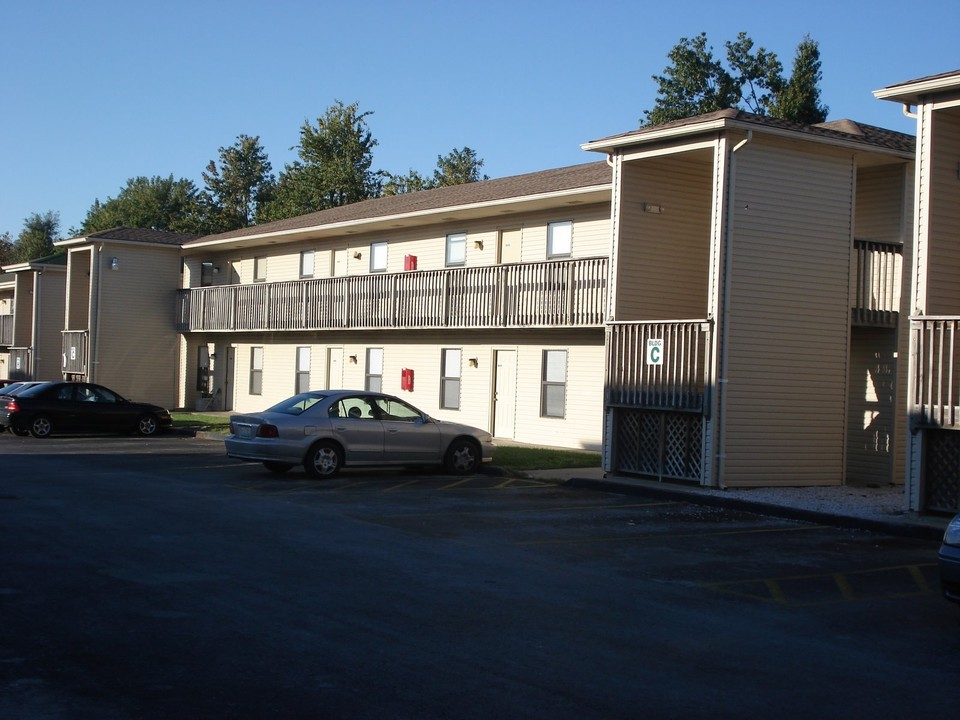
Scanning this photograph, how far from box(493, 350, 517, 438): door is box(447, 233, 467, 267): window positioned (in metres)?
2.96

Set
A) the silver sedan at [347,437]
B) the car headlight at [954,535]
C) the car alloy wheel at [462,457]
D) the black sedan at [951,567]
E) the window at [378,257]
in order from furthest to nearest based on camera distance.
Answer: the window at [378,257] → the car alloy wheel at [462,457] → the silver sedan at [347,437] → the car headlight at [954,535] → the black sedan at [951,567]

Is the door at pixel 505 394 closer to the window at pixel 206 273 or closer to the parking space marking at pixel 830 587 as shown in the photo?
the window at pixel 206 273

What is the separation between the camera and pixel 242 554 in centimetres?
1110

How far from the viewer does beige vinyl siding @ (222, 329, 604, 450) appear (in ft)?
83.7

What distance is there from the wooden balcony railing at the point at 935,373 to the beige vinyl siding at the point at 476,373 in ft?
35.1

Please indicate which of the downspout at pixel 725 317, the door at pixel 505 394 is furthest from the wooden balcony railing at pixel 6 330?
the downspout at pixel 725 317

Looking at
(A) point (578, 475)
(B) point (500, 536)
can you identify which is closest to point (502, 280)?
(A) point (578, 475)

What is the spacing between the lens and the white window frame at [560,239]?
85.8ft

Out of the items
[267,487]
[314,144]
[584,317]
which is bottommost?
[267,487]

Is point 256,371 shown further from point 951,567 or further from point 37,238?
point 37,238

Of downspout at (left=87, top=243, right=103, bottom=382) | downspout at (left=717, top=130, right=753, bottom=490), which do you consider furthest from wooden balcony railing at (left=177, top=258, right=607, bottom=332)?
downspout at (left=717, top=130, right=753, bottom=490)

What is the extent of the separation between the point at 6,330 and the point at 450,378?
87.1ft

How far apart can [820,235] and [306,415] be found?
899 cm

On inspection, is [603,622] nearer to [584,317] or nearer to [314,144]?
[584,317]
